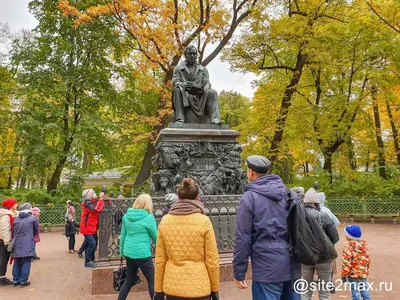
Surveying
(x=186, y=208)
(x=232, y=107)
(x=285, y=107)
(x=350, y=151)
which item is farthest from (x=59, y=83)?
(x=350, y=151)

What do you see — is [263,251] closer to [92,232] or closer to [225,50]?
[92,232]

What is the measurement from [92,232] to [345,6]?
16.9 meters

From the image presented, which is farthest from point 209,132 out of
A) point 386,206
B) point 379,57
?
point 379,57

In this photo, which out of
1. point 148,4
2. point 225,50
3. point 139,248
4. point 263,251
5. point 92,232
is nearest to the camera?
point 263,251

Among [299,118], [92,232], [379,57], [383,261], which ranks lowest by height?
→ [383,261]

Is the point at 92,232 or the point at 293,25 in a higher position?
the point at 293,25

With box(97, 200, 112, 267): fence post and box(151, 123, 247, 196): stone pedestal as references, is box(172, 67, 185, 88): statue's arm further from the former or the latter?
box(97, 200, 112, 267): fence post

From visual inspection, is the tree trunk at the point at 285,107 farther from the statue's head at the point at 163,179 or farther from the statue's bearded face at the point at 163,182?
the statue's bearded face at the point at 163,182

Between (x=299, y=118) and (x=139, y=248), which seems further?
(x=299, y=118)

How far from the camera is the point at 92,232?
24.6ft

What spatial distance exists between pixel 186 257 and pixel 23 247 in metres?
4.77

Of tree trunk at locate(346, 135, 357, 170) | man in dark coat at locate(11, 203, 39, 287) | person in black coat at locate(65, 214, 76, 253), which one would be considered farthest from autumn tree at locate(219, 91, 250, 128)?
man in dark coat at locate(11, 203, 39, 287)

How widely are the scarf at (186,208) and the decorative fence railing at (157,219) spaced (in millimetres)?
2642

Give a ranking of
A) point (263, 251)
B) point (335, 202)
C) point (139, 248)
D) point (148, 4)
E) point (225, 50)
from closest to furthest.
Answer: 1. point (263, 251)
2. point (139, 248)
3. point (148, 4)
4. point (335, 202)
5. point (225, 50)
